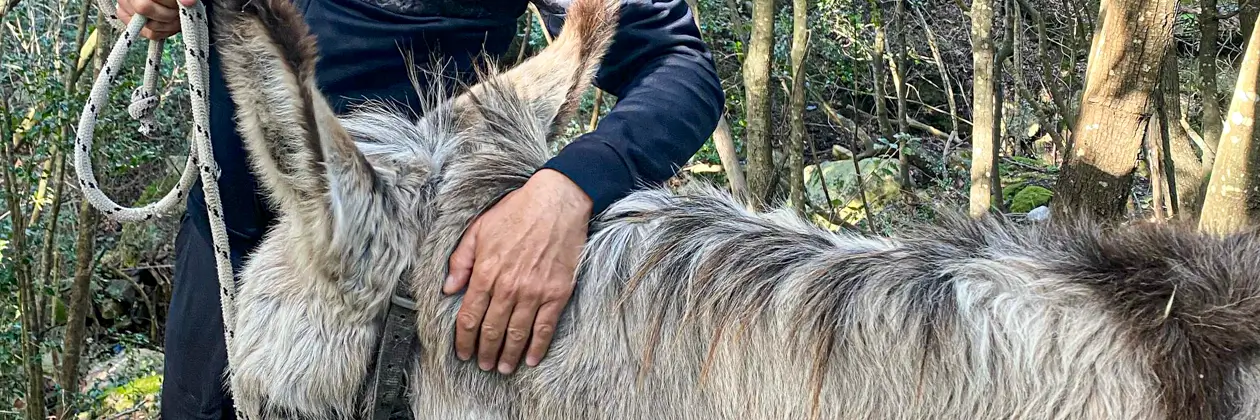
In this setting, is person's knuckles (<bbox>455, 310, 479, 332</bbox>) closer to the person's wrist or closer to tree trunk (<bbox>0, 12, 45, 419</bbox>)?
the person's wrist

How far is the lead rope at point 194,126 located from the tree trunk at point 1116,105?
8.59 ft

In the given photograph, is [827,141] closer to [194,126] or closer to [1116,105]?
[1116,105]

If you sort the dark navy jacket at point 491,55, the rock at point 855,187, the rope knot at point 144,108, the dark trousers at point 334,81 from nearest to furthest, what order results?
the dark navy jacket at point 491,55 → the rope knot at point 144,108 → the dark trousers at point 334,81 → the rock at point 855,187

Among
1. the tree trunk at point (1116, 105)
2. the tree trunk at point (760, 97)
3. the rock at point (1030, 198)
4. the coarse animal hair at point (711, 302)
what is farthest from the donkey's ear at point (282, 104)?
the rock at point (1030, 198)

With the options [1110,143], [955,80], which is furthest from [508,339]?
[955,80]

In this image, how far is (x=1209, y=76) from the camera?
6.33m

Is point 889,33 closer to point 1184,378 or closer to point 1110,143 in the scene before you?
point 1110,143

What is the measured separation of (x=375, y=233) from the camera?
1620 mm

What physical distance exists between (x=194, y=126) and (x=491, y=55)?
36.1 inches

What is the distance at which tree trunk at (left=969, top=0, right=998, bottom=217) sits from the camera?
5.43 metres

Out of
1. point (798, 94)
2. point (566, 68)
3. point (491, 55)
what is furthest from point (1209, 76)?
point (566, 68)

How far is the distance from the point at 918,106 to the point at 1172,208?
6.46m

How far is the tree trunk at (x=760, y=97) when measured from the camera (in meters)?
5.52

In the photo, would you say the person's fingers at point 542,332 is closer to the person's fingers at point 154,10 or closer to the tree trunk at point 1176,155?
the person's fingers at point 154,10
